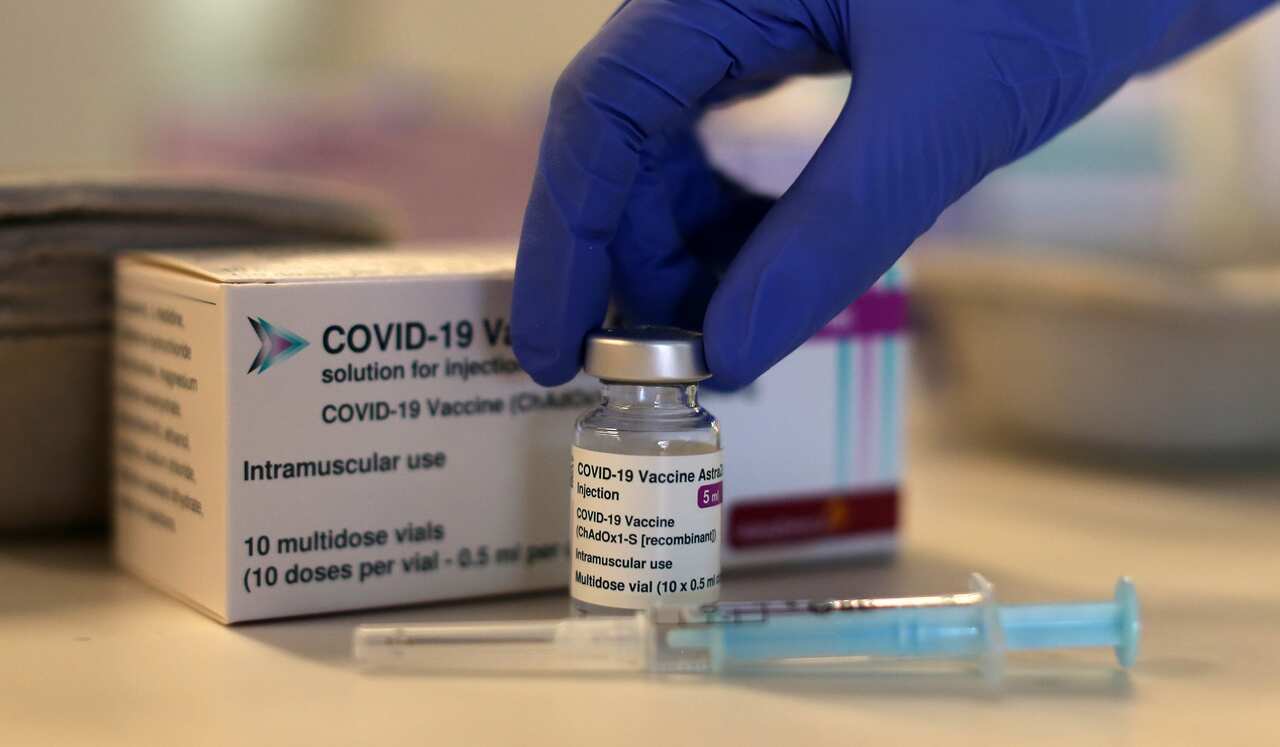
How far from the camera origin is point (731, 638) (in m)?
0.64

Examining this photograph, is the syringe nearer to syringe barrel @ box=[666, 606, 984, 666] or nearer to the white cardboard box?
syringe barrel @ box=[666, 606, 984, 666]

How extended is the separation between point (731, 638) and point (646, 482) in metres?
0.09

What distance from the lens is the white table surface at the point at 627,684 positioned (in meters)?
0.56

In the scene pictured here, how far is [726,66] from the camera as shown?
2.21ft

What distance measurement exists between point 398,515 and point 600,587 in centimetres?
15

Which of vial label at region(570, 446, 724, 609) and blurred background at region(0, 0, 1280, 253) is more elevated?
blurred background at region(0, 0, 1280, 253)

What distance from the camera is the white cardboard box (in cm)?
71

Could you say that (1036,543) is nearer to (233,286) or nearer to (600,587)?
(600,587)

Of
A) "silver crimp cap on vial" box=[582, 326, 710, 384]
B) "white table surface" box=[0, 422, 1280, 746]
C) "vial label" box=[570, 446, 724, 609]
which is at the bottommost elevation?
"white table surface" box=[0, 422, 1280, 746]

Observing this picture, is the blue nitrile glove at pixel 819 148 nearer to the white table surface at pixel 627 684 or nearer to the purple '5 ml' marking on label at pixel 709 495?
the purple '5 ml' marking on label at pixel 709 495

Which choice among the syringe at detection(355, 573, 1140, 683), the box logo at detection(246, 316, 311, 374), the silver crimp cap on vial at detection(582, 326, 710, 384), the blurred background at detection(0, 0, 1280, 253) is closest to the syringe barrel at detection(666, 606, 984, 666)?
the syringe at detection(355, 573, 1140, 683)

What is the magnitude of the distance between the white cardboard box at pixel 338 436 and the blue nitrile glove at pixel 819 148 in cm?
7

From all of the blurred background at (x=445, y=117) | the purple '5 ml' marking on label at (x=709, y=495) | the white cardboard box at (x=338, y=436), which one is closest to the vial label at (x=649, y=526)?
the purple '5 ml' marking on label at (x=709, y=495)

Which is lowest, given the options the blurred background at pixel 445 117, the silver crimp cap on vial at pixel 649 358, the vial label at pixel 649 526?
the vial label at pixel 649 526
